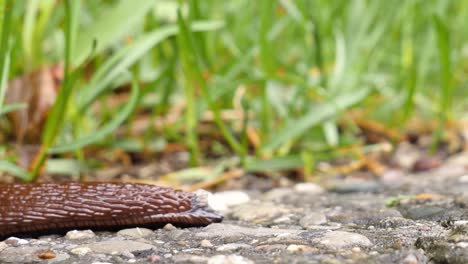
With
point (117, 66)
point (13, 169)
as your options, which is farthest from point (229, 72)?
point (13, 169)

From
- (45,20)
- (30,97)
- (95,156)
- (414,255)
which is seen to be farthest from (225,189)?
(414,255)

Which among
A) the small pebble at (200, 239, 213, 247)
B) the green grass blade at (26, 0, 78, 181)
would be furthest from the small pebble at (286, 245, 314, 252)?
the green grass blade at (26, 0, 78, 181)

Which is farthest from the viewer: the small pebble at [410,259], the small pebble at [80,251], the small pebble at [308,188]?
the small pebble at [308,188]

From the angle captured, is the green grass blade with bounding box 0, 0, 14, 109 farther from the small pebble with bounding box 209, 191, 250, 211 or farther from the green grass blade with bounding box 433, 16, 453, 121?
the green grass blade with bounding box 433, 16, 453, 121

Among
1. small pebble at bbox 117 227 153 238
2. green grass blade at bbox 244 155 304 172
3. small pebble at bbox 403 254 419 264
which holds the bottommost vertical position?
small pebble at bbox 403 254 419 264

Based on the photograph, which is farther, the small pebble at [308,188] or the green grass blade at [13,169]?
the small pebble at [308,188]

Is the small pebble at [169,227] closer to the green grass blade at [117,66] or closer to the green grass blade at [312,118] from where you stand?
the green grass blade at [117,66]

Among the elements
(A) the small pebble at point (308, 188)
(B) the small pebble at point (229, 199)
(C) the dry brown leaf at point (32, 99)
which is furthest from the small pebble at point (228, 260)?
(C) the dry brown leaf at point (32, 99)
